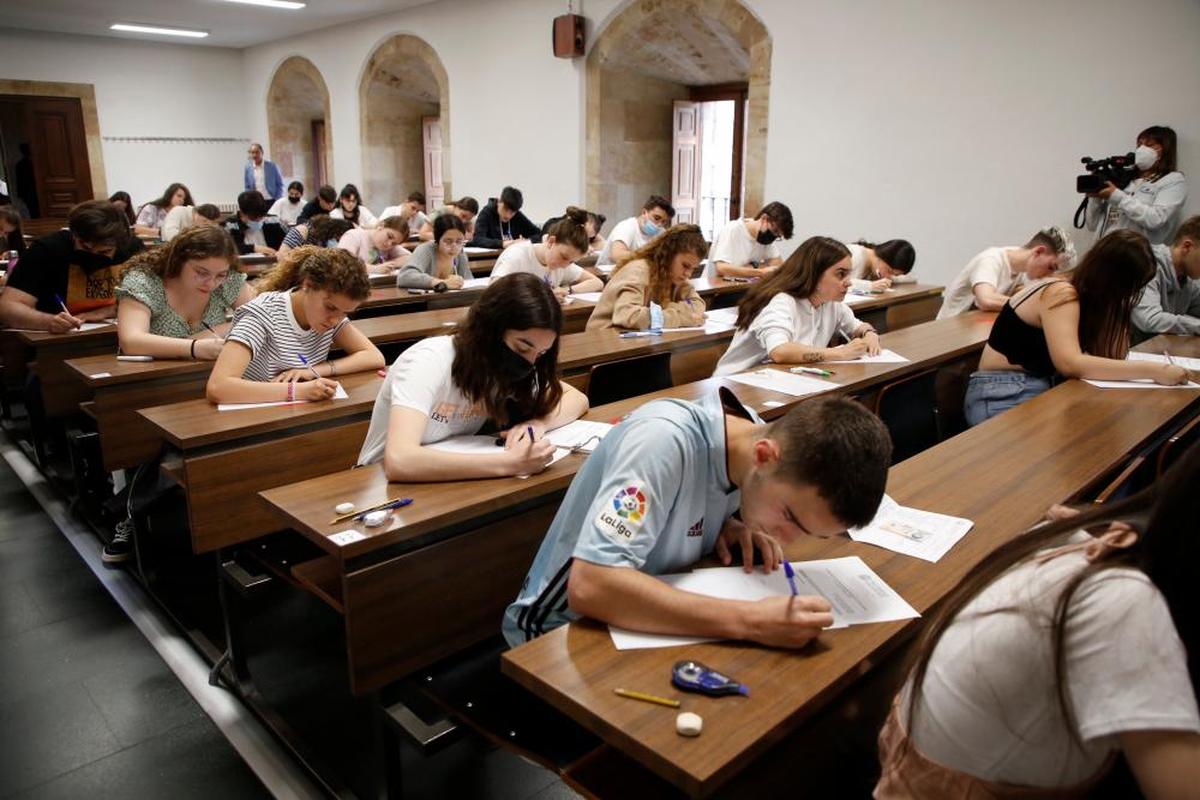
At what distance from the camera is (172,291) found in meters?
2.86

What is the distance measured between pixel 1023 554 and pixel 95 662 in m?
2.43

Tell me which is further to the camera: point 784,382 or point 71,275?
point 71,275

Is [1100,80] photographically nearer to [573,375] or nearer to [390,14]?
[573,375]

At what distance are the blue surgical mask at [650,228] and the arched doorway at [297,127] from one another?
738cm

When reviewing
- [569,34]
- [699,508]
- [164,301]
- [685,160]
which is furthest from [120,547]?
[685,160]

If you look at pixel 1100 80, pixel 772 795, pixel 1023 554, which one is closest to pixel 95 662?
pixel 772 795

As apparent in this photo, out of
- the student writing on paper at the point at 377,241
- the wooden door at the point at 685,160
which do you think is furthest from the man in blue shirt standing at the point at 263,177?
the student writing on paper at the point at 377,241

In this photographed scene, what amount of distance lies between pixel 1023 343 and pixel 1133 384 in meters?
0.38

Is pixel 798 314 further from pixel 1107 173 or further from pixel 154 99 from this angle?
pixel 154 99

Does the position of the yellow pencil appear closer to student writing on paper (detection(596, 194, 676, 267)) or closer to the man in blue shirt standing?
student writing on paper (detection(596, 194, 676, 267))

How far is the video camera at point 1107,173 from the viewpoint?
5.10 metres

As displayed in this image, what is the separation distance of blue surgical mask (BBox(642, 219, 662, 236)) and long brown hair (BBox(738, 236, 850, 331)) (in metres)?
3.42

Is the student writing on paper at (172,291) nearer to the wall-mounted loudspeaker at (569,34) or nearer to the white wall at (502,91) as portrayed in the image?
the wall-mounted loudspeaker at (569,34)

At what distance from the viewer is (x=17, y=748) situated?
6.39 ft
